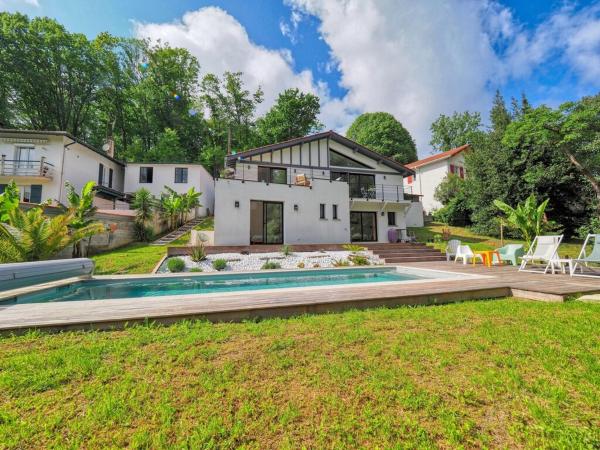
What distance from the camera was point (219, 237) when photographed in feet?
46.9

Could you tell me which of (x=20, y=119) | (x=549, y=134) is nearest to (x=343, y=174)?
(x=549, y=134)

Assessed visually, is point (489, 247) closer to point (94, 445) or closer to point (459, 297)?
point (459, 297)

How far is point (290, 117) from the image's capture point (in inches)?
1316

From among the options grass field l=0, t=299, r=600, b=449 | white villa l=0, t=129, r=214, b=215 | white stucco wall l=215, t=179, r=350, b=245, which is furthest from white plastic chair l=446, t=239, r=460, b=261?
white villa l=0, t=129, r=214, b=215

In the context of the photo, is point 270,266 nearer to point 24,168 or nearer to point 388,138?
point 24,168

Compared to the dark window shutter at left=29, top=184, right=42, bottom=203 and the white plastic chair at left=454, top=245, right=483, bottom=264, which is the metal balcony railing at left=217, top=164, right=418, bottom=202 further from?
the dark window shutter at left=29, top=184, right=42, bottom=203

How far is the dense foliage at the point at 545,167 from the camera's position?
15.7 meters

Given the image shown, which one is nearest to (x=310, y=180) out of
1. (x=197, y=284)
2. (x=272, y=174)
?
(x=272, y=174)

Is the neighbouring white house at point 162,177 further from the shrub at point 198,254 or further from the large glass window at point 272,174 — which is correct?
the shrub at point 198,254

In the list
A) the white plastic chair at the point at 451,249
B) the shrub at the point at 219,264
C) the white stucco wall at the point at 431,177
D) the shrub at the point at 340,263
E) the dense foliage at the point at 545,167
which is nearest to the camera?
the shrub at the point at 219,264

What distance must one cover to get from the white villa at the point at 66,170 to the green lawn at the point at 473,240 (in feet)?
A: 66.1

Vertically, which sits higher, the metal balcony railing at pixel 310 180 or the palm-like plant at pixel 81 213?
the metal balcony railing at pixel 310 180

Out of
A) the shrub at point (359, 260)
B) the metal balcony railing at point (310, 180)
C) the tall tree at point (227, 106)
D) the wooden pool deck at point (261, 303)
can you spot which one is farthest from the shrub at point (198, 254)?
the tall tree at point (227, 106)

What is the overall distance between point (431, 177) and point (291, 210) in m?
22.1
